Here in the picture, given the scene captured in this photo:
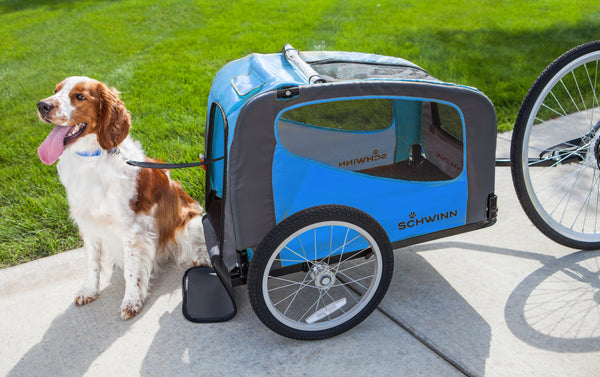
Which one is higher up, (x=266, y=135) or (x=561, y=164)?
(x=266, y=135)

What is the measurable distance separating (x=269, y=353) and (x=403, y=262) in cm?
95

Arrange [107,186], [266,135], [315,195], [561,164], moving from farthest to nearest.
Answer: [561,164] < [107,186] < [315,195] < [266,135]

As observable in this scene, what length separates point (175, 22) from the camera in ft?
25.8

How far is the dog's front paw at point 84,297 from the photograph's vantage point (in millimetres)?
2547

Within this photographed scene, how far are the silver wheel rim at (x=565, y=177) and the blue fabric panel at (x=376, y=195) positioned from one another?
57 centimetres

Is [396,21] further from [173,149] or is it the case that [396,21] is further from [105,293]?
[105,293]

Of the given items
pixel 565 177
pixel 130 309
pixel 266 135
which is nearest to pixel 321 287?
pixel 266 135

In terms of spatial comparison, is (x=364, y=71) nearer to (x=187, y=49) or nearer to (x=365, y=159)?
(x=365, y=159)

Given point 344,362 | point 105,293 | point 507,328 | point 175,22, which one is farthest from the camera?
point 175,22

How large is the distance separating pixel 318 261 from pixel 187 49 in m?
4.97

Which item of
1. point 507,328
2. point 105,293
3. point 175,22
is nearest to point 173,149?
point 105,293

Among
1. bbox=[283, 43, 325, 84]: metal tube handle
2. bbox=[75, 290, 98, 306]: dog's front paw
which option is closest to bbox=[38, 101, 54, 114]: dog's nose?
bbox=[75, 290, 98, 306]: dog's front paw

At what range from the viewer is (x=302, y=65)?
7.48 ft

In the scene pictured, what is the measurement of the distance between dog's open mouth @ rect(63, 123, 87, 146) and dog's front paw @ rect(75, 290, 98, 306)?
780 mm
